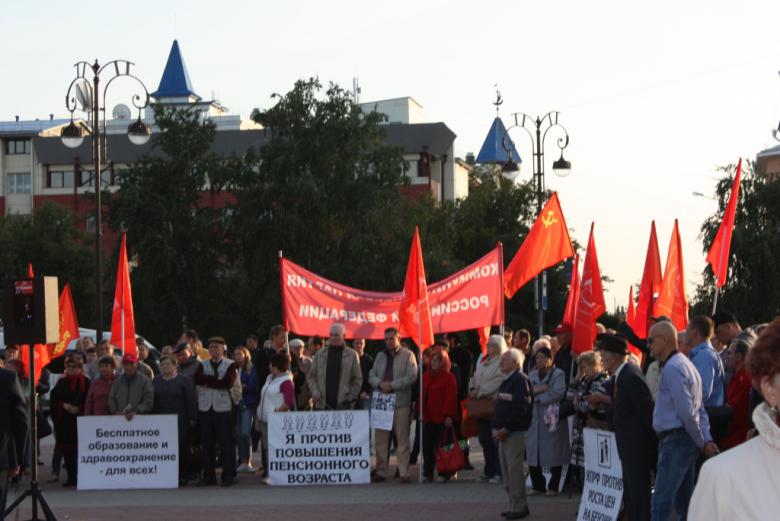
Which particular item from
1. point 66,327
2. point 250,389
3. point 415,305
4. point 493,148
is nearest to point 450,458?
point 415,305

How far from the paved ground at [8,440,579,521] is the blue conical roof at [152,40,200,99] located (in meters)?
102

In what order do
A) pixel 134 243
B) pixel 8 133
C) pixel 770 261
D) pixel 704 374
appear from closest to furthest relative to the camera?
pixel 704 374 → pixel 770 261 → pixel 134 243 → pixel 8 133

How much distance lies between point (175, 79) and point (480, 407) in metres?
104

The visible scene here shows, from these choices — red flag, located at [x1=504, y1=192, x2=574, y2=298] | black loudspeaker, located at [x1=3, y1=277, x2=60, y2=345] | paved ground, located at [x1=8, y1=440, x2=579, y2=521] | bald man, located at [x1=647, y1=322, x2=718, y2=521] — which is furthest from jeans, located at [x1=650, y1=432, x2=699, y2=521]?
red flag, located at [x1=504, y1=192, x2=574, y2=298]

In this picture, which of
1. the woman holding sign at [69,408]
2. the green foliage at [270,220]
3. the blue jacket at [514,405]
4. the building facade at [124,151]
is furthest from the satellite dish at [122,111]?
the blue jacket at [514,405]

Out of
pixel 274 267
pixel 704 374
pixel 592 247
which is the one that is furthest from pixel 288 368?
pixel 274 267

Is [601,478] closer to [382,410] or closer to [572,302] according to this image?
[382,410]

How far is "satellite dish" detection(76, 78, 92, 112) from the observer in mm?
32562

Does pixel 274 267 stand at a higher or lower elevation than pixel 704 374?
higher

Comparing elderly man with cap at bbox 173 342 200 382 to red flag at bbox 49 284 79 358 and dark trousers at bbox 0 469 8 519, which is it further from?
red flag at bbox 49 284 79 358

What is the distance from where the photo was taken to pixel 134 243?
59812 mm

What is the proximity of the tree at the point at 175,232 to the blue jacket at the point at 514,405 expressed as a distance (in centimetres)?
4631

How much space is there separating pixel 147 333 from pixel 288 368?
1701 inches

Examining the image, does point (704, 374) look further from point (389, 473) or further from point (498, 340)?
point (389, 473)
